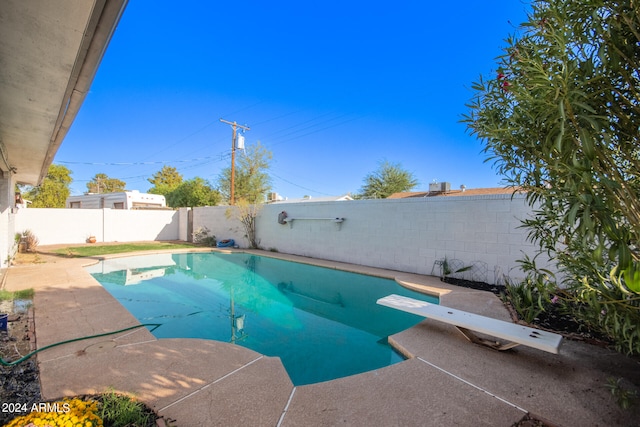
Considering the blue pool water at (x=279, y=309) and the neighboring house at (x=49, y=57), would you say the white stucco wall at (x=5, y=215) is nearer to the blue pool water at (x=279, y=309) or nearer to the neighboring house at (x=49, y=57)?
the blue pool water at (x=279, y=309)

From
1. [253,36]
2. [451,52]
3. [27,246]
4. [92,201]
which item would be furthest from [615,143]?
[92,201]

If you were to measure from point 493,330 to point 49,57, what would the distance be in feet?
16.6

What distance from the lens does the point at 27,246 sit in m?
11.8

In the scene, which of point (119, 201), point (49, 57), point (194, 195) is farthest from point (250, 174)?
point (49, 57)

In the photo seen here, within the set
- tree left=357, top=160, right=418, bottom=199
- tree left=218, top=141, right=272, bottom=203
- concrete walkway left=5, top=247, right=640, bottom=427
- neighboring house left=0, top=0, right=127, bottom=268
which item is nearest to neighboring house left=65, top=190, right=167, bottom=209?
tree left=218, top=141, right=272, bottom=203

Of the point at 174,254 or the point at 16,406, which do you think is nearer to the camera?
the point at 16,406

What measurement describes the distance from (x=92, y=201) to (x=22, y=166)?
66.0 feet

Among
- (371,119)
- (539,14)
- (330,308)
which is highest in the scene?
(371,119)

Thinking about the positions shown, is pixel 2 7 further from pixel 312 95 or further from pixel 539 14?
pixel 312 95

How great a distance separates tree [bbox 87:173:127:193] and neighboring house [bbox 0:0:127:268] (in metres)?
46.6

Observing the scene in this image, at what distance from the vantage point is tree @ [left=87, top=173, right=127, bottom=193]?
4144 cm

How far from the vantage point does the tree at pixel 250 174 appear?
19219 mm

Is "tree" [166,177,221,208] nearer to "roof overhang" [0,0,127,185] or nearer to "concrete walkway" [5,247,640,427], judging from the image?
"roof overhang" [0,0,127,185]

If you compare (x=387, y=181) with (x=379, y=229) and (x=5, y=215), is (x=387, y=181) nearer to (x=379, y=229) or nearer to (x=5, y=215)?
(x=379, y=229)
